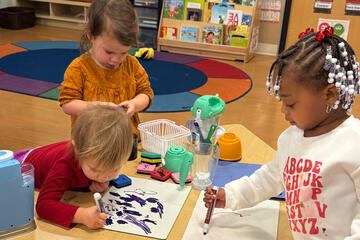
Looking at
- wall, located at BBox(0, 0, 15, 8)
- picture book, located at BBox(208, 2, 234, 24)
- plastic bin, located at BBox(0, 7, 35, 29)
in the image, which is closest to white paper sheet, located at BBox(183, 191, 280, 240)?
picture book, located at BBox(208, 2, 234, 24)

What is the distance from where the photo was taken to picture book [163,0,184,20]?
4.31 m

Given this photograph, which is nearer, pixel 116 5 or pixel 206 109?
pixel 206 109

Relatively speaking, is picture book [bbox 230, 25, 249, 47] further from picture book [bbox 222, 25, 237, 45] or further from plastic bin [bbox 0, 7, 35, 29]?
plastic bin [bbox 0, 7, 35, 29]

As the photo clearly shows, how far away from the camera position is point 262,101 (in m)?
3.10

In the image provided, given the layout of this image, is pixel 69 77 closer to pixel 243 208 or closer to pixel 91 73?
pixel 91 73

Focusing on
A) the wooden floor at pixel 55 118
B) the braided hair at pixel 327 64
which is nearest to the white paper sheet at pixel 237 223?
the braided hair at pixel 327 64

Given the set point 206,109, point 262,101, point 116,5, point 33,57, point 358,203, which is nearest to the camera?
point 358,203

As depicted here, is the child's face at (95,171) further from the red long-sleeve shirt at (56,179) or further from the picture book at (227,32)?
the picture book at (227,32)

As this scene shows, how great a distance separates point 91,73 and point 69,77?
76mm

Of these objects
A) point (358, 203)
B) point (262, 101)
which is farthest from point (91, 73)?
point (262, 101)

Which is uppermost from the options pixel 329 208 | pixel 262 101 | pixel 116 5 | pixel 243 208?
pixel 116 5

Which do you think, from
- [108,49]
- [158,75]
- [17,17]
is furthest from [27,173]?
[17,17]

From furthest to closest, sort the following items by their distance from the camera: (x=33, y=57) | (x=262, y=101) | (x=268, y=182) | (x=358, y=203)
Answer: (x=33, y=57) < (x=262, y=101) < (x=268, y=182) < (x=358, y=203)

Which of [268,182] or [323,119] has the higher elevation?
[323,119]
